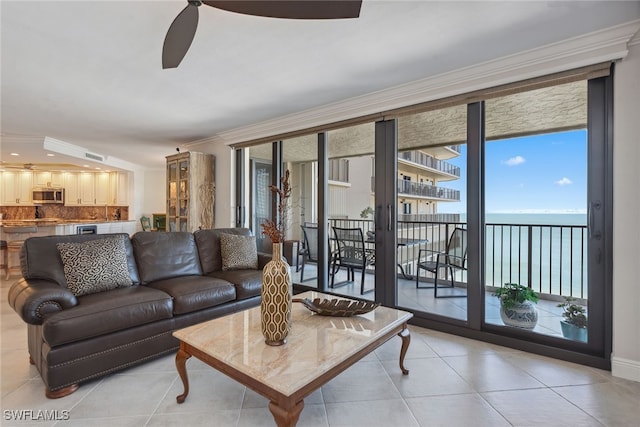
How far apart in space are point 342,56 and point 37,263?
2.85 metres

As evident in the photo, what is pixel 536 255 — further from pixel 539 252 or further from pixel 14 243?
pixel 14 243

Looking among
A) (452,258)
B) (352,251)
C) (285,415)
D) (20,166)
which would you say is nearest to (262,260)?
(352,251)

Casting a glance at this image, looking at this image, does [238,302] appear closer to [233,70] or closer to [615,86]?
[233,70]

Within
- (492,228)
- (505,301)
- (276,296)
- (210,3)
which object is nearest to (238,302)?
(276,296)

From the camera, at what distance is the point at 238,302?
9.40ft

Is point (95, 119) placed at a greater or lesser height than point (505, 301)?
greater

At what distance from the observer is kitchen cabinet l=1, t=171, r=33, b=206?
7164mm

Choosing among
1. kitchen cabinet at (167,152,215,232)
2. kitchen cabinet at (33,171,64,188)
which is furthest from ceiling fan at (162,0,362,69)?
kitchen cabinet at (33,171,64,188)

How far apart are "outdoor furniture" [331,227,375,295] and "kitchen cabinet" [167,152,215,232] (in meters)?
A: 2.44

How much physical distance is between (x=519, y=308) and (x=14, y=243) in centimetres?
717

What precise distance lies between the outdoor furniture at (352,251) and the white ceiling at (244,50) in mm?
1701

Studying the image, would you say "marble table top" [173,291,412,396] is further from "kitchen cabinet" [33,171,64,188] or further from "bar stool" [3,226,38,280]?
"kitchen cabinet" [33,171,64,188]

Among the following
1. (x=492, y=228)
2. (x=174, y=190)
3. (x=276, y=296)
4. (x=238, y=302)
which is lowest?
(x=238, y=302)

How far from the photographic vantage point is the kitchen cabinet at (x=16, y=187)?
7.16m
